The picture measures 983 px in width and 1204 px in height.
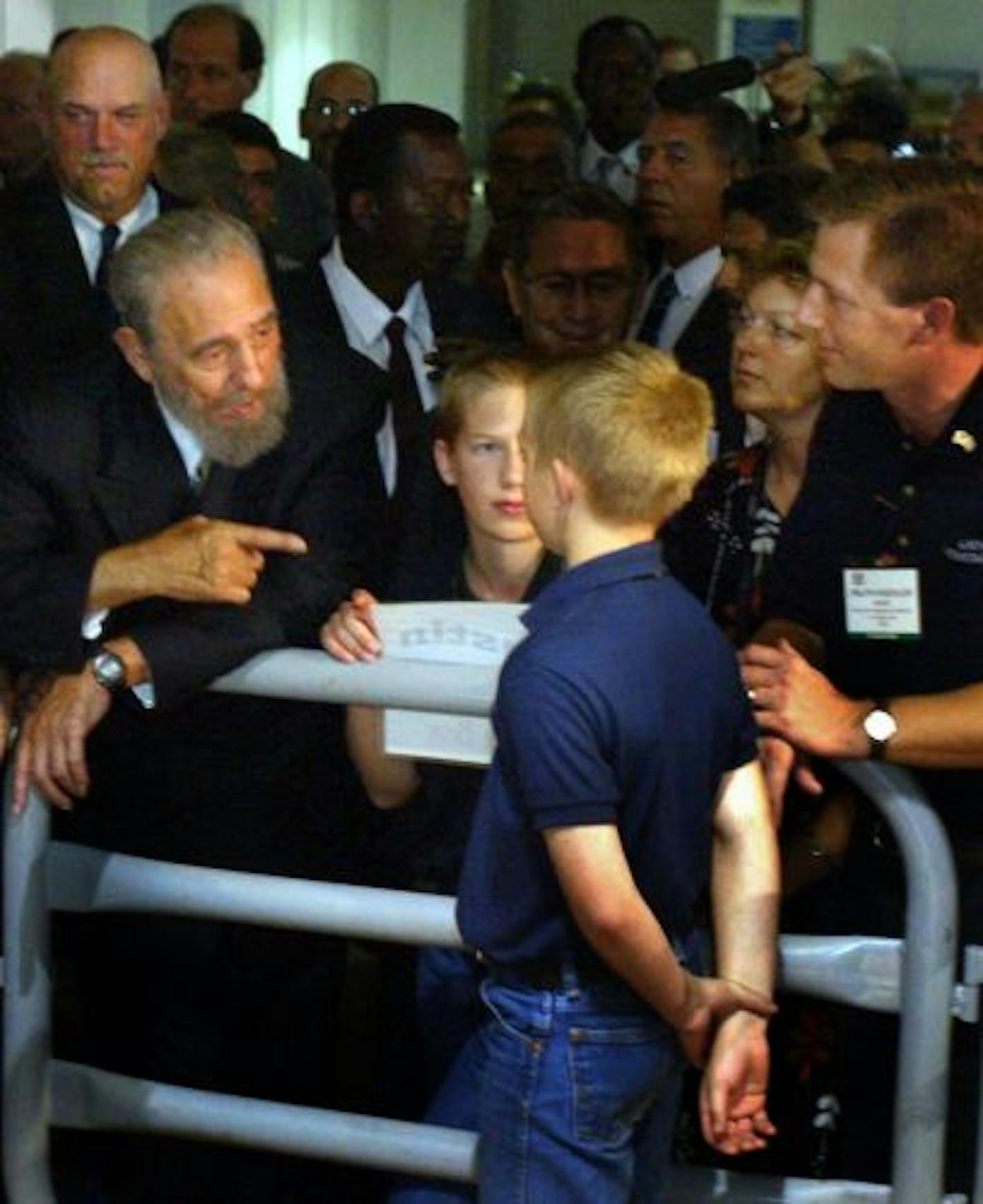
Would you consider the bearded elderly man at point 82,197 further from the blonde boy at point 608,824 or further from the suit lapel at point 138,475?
the blonde boy at point 608,824

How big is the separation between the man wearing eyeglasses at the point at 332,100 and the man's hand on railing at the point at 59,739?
4.31 meters

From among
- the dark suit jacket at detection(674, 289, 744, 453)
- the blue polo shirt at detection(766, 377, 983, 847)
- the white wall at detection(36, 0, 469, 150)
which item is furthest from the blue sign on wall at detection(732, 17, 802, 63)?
the blue polo shirt at detection(766, 377, 983, 847)

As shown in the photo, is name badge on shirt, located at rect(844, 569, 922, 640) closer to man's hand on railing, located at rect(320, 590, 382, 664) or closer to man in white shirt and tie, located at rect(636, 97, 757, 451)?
man's hand on railing, located at rect(320, 590, 382, 664)

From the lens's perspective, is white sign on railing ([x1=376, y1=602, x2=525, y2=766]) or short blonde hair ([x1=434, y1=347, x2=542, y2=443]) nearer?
white sign on railing ([x1=376, y1=602, x2=525, y2=766])

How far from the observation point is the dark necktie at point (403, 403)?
14.6 feet

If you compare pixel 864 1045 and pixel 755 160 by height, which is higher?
pixel 755 160

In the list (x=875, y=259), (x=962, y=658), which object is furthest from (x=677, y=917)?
(x=875, y=259)

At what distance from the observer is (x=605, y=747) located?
10.2ft

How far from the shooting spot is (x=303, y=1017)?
4.12 meters

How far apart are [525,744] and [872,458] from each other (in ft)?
2.79

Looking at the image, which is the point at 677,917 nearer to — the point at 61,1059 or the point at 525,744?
the point at 525,744

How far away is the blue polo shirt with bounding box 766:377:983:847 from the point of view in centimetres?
356

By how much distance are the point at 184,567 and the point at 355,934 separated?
0.55 metres

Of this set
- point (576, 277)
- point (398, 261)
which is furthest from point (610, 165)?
point (576, 277)
